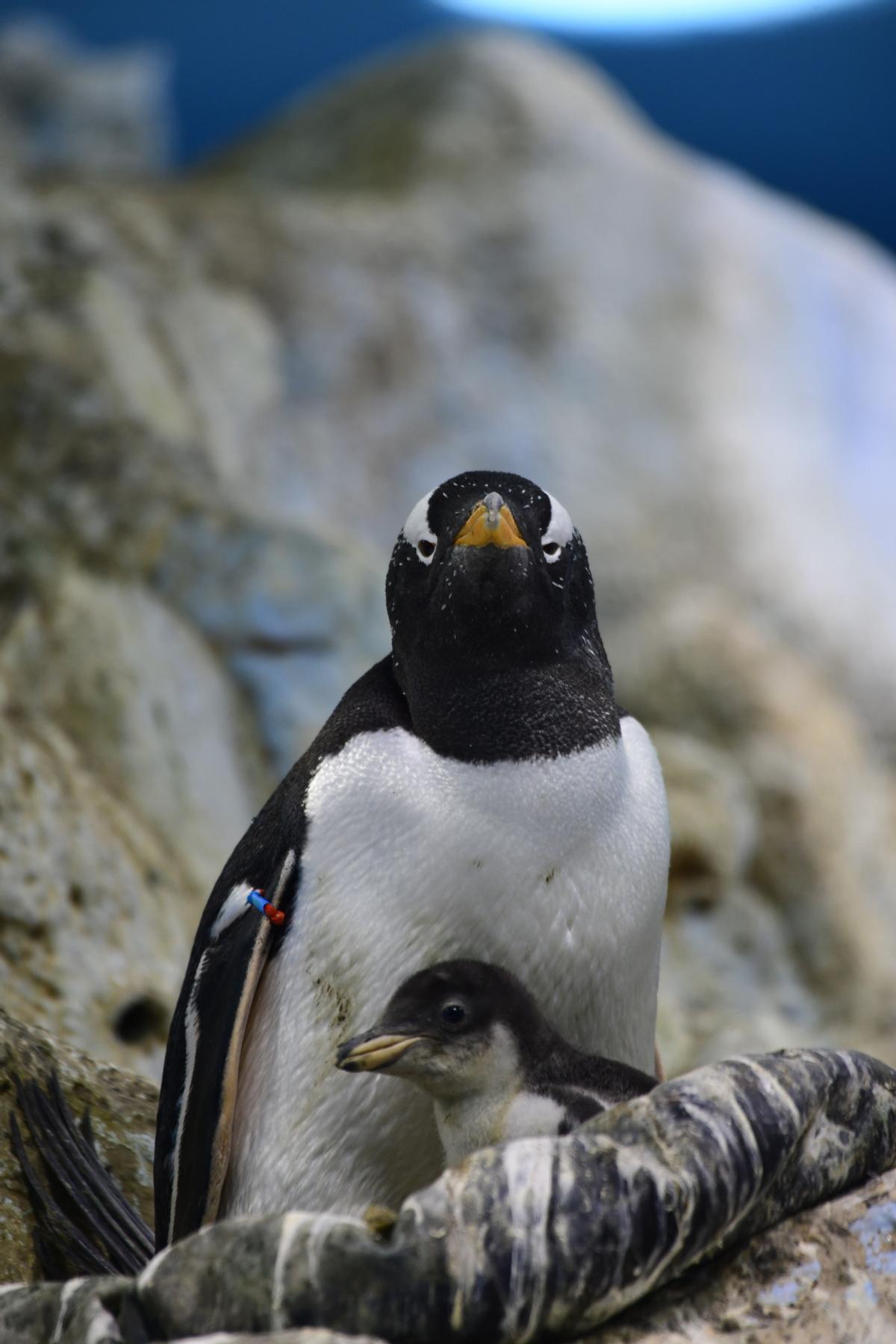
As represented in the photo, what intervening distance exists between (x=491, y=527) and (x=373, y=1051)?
537 millimetres

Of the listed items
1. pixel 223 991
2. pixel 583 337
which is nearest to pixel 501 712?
pixel 223 991

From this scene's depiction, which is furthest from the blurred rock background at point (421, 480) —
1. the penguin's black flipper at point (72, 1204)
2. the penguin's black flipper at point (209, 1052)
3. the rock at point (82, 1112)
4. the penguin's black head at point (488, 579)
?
the penguin's black head at point (488, 579)

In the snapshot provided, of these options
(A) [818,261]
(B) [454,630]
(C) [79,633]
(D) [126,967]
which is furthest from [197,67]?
(B) [454,630]

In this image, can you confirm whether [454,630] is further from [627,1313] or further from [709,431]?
[709,431]

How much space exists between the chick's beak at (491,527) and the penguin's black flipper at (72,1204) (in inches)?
36.0

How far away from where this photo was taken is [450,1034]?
1402mm

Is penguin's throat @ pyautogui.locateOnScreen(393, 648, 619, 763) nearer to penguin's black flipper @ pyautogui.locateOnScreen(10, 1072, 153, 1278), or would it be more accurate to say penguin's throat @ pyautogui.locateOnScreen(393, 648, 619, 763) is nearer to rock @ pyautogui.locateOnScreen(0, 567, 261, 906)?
penguin's black flipper @ pyautogui.locateOnScreen(10, 1072, 153, 1278)

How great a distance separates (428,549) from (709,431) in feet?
17.3

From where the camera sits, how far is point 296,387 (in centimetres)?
575

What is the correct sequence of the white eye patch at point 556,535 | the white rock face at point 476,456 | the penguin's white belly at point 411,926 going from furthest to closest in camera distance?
the white rock face at point 476,456 < the white eye patch at point 556,535 < the penguin's white belly at point 411,926

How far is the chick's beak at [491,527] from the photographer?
1534 mm

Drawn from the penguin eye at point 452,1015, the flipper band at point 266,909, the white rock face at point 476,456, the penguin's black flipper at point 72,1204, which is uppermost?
the white rock face at point 476,456

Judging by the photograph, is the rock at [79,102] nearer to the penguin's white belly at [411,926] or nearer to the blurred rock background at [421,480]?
the blurred rock background at [421,480]

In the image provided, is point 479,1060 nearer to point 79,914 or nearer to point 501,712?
point 501,712
